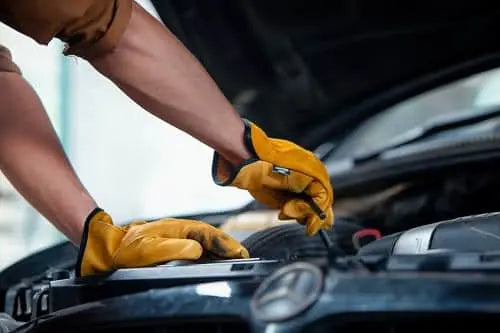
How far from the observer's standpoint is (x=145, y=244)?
1.18 meters

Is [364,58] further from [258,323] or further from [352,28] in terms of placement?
[258,323]

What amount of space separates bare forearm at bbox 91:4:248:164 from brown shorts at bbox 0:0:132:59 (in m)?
0.03

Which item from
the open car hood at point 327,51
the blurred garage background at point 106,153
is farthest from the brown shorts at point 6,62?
the blurred garage background at point 106,153

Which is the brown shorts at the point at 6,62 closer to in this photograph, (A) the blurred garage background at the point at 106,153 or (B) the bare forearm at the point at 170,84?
(B) the bare forearm at the point at 170,84

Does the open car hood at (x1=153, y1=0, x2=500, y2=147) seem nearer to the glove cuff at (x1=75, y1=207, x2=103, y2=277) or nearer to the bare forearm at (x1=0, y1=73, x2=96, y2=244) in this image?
the bare forearm at (x1=0, y1=73, x2=96, y2=244)

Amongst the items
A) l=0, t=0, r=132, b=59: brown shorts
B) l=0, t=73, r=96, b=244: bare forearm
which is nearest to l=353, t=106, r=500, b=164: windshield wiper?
l=0, t=73, r=96, b=244: bare forearm

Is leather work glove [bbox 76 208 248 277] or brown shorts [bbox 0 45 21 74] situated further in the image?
brown shorts [bbox 0 45 21 74]

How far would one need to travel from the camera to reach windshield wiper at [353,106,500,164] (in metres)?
1.99

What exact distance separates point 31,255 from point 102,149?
3351 millimetres

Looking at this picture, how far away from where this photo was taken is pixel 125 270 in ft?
3.72

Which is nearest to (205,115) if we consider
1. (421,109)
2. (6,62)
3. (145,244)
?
(145,244)

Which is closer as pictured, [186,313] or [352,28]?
[186,313]

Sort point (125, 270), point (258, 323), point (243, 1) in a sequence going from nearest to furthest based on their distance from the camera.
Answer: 1. point (258, 323)
2. point (125, 270)
3. point (243, 1)

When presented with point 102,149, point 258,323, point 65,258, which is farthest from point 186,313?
point 102,149
